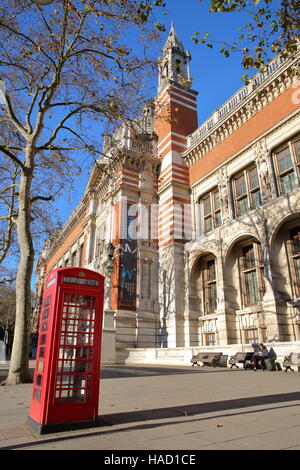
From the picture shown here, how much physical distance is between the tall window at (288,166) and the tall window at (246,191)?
4.75 feet

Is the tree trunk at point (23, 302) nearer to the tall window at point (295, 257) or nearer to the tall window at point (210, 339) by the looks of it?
the tall window at point (295, 257)

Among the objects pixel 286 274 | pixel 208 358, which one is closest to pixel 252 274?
pixel 286 274

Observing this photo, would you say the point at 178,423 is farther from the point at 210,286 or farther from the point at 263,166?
the point at 210,286

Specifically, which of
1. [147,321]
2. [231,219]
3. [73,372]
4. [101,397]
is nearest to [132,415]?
[73,372]

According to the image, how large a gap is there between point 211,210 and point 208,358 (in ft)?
30.9

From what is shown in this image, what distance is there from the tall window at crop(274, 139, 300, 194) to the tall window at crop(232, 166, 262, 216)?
1.45 metres

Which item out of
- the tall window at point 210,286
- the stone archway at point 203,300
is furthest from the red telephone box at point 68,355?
the tall window at point 210,286

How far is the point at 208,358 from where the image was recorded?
1420 cm

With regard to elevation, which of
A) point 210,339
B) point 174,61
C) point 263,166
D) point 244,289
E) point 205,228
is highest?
point 174,61

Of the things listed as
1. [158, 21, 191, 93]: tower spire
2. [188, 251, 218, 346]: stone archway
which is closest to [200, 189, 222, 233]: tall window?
[188, 251, 218, 346]: stone archway

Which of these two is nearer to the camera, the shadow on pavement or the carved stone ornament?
the shadow on pavement

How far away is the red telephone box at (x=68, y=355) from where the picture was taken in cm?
386

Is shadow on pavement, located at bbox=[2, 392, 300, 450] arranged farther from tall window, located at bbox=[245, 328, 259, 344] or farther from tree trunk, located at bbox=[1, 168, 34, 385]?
tall window, located at bbox=[245, 328, 259, 344]

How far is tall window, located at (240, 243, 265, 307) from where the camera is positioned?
54.1 feet
